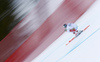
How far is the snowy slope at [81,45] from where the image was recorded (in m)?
1.29

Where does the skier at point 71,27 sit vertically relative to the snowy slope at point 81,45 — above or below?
above

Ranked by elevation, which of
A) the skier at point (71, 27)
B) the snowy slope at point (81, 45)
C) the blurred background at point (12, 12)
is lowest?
the snowy slope at point (81, 45)

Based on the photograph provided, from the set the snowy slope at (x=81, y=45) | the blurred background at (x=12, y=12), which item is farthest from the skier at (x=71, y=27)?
the blurred background at (x=12, y=12)

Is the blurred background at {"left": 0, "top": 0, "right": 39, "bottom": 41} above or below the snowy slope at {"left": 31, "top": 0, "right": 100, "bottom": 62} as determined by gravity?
above

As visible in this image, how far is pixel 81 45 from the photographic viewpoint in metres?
1.34

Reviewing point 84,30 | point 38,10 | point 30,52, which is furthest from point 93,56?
point 38,10

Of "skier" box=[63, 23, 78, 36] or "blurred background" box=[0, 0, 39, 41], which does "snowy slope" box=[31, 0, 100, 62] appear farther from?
"blurred background" box=[0, 0, 39, 41]

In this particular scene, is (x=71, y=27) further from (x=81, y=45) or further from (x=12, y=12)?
(x=12, y=12)

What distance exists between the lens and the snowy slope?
50.6 inches

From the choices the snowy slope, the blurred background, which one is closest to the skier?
the snowy slope

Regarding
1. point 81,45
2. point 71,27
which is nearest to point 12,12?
point 71,27

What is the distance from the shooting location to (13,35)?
5.04 feet

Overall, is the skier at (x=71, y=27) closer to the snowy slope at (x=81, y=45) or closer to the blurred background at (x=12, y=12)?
the snowy slope at (x=81, y=45)

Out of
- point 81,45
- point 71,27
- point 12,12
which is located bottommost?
point 81,45
